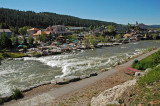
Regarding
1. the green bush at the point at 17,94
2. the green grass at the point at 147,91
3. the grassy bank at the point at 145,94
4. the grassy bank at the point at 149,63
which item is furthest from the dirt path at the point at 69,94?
the grassy bank at the point at 149,63

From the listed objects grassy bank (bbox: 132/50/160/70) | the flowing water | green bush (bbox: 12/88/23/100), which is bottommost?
the flowing water

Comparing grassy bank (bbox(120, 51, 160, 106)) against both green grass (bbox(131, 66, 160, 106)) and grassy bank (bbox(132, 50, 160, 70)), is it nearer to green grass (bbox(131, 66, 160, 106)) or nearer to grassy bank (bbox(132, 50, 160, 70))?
green grass (bbox(131, 66, 160, 106))

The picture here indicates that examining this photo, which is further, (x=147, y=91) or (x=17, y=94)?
(x=17, y=94)

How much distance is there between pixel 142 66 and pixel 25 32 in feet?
189

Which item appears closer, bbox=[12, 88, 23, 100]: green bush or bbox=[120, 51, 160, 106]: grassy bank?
bbox=[120, 51, 160, 106]: grassy bank

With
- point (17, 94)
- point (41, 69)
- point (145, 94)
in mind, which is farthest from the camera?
point (41, 69)

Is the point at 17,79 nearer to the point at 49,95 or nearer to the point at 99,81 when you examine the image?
the point at 49,95

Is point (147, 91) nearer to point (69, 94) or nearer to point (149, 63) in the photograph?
point (69, 94)

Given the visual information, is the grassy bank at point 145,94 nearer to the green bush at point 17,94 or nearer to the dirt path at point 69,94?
the dirt path at point 69,94

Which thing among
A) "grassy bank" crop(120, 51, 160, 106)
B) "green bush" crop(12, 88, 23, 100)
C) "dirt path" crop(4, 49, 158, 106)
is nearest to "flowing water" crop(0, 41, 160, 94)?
"green bush" crop(12, 88, 23, 100)

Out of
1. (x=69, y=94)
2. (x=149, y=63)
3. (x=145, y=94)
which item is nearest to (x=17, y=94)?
(x=69, y=94)

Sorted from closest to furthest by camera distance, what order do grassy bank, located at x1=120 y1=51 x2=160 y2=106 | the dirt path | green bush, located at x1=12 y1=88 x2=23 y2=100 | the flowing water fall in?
1. grassy bank, located at x1=120 y1=51 x2=160 y2=106
2. the dirt path
3. green bush, located at x1=12 y1=88 x2=23 y2=100
4. the flowing water

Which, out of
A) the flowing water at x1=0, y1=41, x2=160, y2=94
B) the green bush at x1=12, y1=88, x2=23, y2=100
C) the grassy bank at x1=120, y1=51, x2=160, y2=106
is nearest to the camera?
the grassy bank at x1=120, y1=51, x2=160, y2=106

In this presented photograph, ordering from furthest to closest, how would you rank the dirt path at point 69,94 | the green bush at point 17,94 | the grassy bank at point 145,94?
the green bush at point 17,94 < the dirt path at point 69,94 < the grassy bank at point 145,94
